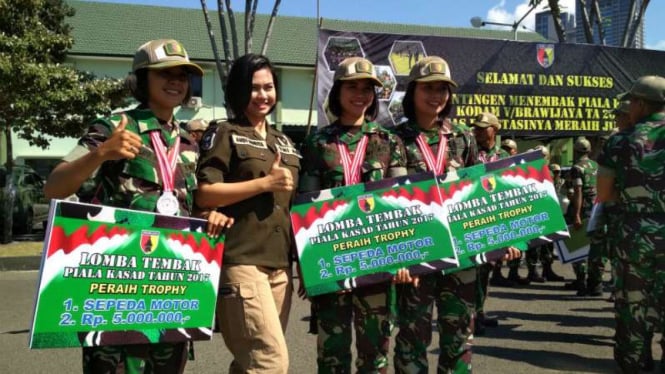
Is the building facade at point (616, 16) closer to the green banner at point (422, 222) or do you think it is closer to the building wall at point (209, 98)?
the green banner at point (422, 222)

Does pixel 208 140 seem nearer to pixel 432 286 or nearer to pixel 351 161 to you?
pixel 351 161

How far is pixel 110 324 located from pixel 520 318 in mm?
5457

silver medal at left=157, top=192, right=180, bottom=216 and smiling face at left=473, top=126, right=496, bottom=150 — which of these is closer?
silver medal at left=157, top=192, right=180, bottom=216

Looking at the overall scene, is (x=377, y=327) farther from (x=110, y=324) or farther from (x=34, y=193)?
(x=34, y=193)

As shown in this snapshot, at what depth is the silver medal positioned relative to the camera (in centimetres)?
269

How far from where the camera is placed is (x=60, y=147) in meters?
28.0

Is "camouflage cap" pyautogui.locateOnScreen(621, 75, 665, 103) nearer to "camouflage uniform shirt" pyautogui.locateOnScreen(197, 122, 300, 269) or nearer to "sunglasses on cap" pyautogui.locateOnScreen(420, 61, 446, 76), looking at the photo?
"sunglasses on cap" pyautogui.locateOnScreen(420, 61, 446, 76)

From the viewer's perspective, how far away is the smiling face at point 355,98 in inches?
134

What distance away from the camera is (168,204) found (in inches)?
107

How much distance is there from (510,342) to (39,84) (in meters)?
10.5

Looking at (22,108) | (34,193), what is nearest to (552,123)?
(22,108)

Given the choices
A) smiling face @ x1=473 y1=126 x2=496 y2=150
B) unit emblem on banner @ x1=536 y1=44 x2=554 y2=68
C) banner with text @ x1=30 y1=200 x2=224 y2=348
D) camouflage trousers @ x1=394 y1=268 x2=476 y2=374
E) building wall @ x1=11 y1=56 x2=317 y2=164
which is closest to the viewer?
banner with text @ x1=30 y1=200 x2=224 y2=348

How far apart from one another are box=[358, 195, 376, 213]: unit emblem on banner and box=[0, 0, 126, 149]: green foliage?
35.7 feet

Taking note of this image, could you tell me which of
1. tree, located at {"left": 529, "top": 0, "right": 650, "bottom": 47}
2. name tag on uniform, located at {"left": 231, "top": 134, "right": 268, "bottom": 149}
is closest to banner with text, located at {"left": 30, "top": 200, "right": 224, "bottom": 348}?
name tag on uniform, located at {"left": 231, "top": 134, "right": 268, "bottom": 149}
